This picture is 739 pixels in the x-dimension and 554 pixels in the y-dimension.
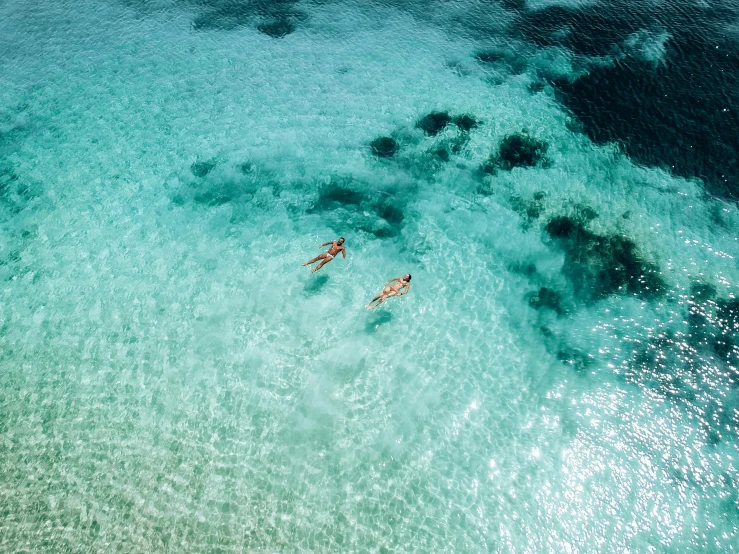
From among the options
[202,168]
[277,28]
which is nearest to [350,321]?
[202,168]

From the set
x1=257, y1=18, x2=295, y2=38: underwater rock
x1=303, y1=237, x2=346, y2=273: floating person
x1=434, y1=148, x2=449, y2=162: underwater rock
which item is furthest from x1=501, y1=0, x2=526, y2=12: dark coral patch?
x1=303, y1=237, x2=346, y2=273: floating person

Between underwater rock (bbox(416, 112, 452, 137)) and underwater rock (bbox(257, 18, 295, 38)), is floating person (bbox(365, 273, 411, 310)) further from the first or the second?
underwater rock (bbox(257, 18, 295, 38))

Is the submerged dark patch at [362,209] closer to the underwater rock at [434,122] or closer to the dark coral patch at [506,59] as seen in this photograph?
the underwater rock at [434,122]

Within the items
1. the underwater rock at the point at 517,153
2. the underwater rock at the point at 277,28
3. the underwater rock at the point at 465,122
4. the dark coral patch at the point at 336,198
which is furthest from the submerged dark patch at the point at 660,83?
the underwater rock at the point at 277,28

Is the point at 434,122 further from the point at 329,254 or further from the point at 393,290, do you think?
the point at 393,290

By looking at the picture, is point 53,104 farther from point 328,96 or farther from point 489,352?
point 489,352
